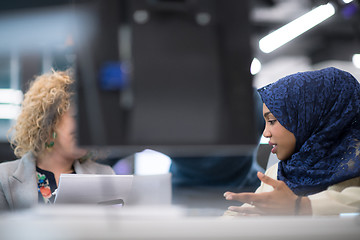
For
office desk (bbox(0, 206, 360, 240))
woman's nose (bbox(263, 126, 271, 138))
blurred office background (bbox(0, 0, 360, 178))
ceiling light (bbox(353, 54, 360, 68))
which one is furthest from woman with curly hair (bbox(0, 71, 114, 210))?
ceiling light (bbox(353, 54, 360, 68))


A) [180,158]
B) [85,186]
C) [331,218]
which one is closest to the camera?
[331,218]

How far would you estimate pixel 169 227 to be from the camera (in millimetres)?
655

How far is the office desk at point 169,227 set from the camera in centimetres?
65

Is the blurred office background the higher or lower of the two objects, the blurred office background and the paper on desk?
the higher

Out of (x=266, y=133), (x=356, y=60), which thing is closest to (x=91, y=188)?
(x=266, y=133)

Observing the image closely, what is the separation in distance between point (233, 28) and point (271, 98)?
1.99 ft

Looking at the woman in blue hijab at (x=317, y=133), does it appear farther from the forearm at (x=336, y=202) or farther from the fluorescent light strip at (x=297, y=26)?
the fluorescent light strip at (x=297, y=26)

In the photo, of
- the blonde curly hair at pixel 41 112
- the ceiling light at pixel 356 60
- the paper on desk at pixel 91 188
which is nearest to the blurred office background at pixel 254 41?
the ceiling light at pixel 356 60

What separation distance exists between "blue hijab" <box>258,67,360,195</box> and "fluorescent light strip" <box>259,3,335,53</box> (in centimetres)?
22

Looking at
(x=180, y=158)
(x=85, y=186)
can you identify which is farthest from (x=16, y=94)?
(x=85, y=186)

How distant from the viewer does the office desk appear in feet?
2.12

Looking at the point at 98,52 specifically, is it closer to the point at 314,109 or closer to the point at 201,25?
the point at 201,25

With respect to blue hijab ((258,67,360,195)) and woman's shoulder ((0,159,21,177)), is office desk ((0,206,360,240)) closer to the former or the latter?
blue hijab ((258,67,360,195))

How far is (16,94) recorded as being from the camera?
2973 millimetres
